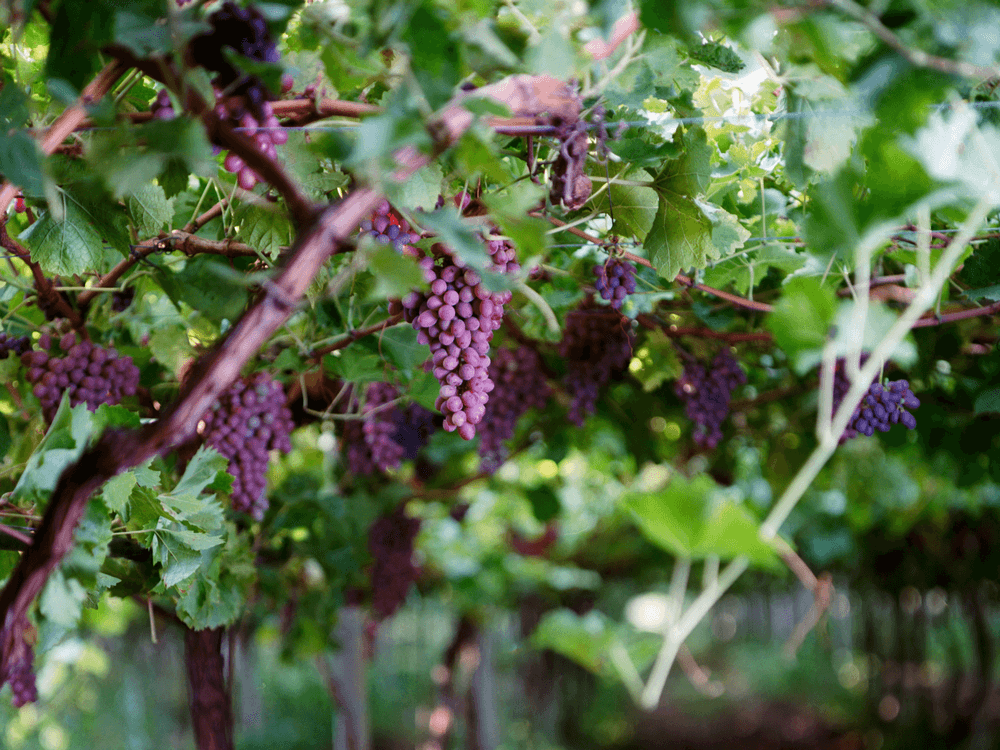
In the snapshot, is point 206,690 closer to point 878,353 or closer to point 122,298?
point 122,298

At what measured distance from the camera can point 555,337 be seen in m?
2.09

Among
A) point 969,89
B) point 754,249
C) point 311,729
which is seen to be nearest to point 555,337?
point 754,249

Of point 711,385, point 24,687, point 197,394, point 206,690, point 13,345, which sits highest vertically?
point 197,394

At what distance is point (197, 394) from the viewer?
2.35 ft

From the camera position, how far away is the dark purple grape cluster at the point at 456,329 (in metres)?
1.08

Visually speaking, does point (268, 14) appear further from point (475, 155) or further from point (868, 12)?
point (868, 12)

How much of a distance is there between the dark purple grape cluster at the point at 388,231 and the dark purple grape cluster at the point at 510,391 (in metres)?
1.27

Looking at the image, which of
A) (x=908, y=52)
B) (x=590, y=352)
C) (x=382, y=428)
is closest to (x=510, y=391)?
(x=590, y=352)

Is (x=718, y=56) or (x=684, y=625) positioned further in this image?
(x=718, y=56)

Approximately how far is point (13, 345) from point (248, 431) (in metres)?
0.56

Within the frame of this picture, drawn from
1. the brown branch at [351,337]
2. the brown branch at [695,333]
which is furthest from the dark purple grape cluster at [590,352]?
the brown branch at [351,337]

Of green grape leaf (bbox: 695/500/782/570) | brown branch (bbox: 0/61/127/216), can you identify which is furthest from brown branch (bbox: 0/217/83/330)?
green grape leaf (bbox: 695/500/782/570)

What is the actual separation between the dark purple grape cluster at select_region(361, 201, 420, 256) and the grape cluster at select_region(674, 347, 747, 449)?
4.81ft

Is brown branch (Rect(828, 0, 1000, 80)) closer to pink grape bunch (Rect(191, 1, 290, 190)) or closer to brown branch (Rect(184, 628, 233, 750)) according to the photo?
pink grape bunch (Rect(191, 1, 290, 190))
